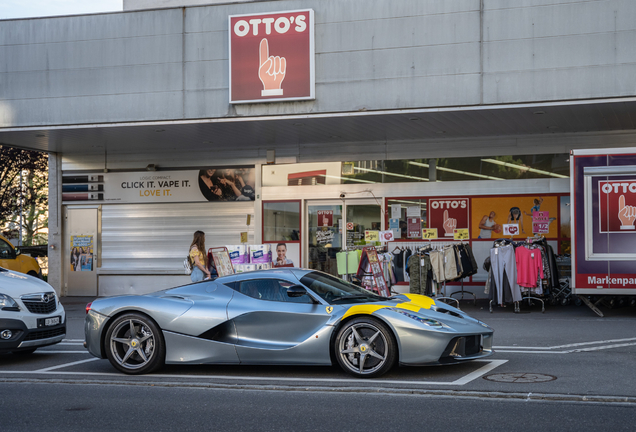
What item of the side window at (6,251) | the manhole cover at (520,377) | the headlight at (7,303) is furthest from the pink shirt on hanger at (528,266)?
the side window at (6,251)

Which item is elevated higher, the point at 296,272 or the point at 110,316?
the point at 296,272

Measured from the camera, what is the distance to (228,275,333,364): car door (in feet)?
25.1

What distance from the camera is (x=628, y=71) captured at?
13203 millimetres

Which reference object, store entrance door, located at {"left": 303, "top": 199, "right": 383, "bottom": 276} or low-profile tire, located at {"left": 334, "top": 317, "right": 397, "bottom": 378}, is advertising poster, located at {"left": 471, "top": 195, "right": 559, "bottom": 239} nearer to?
store entrance door, located at {"left": 303, "top": 199, "right": 383, "bottom": 276}

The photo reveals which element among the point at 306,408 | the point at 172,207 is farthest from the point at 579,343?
the point at 172,207

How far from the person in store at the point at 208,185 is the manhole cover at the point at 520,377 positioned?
518 inches

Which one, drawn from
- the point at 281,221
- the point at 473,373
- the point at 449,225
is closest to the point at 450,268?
the point at 449,225

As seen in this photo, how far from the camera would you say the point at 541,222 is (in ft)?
55.5

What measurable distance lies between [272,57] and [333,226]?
5.35 m

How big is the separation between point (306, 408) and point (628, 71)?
10.2 m

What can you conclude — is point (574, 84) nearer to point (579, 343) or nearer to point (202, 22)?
point (579, 343)

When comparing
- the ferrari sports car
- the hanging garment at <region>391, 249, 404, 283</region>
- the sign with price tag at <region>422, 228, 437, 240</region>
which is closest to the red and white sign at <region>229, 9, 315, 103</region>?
the sign with price tag at <region>422, 228, 437, 240</region>

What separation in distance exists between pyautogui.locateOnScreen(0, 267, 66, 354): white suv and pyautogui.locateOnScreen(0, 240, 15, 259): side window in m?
8.98

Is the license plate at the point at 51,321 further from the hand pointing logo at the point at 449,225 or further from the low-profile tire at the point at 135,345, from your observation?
the hand pointing logo at the point at 449,225
